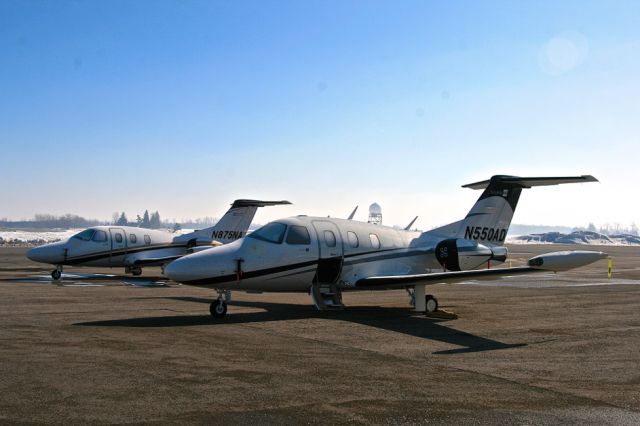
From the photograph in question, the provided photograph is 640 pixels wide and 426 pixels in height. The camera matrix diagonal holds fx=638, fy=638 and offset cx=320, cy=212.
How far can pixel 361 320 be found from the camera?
16.0 m

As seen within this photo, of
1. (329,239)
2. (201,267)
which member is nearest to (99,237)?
(329,239)

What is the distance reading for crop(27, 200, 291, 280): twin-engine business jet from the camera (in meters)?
32.2

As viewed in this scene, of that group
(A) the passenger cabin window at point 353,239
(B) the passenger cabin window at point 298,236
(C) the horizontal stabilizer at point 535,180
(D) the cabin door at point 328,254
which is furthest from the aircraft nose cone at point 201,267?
(C) the horizontal stabilizer at point 535,180

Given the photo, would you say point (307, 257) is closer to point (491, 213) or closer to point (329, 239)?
point (329, 239)

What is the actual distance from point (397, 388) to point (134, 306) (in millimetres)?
12031

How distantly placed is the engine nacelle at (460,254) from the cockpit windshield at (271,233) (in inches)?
205


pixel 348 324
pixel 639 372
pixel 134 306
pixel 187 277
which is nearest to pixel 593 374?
pixel 639 372

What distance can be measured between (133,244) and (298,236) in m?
19.0

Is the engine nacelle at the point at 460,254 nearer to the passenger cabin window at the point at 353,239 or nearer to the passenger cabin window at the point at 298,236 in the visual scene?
the passenger cabin window at the point at 353,239

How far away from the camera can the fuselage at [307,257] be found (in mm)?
15891

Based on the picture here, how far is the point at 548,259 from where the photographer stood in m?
13.9

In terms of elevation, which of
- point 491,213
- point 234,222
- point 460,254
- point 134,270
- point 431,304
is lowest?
point 431,304

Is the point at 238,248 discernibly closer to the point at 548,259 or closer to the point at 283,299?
the point at 283,299

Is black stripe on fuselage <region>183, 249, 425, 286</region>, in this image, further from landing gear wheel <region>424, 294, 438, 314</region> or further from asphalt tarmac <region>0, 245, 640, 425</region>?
landing gear wheel <region>424, 294, 438, 314</region>
